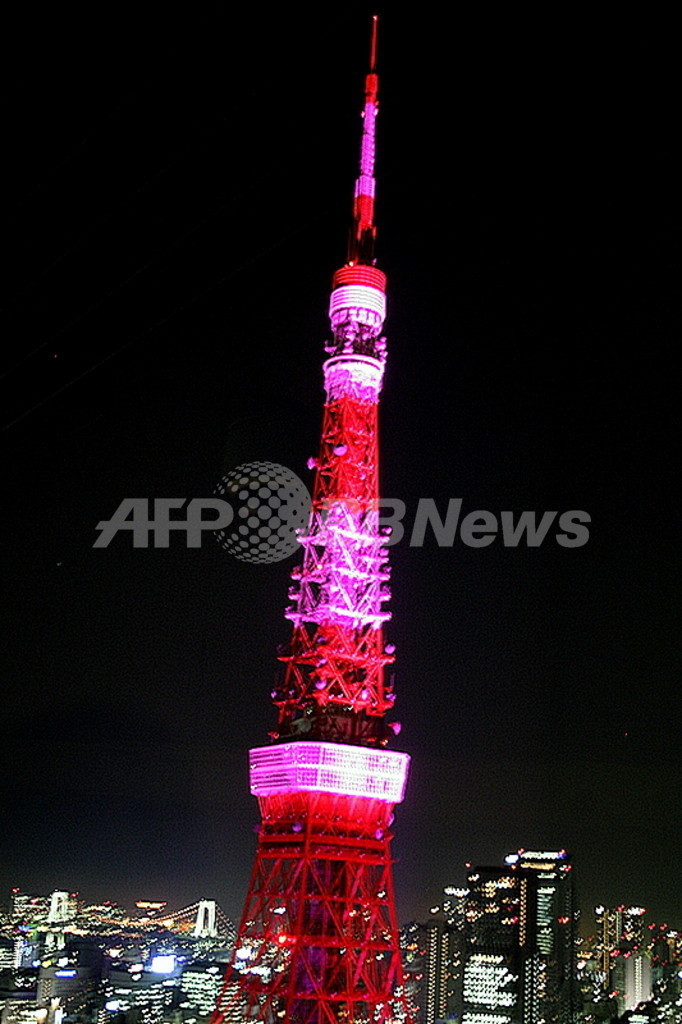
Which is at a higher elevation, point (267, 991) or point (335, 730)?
point (335, 730)

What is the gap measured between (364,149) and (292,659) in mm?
8330

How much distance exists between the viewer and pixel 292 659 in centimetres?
1617

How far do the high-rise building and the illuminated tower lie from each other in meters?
28.3

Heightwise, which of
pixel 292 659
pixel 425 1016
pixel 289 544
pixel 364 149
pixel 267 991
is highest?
pixel 364 149

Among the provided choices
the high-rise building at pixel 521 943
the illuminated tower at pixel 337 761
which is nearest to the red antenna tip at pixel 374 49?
the illuminated tower at pixel 337 761

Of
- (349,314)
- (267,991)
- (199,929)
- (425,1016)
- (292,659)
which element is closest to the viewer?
(267,991)

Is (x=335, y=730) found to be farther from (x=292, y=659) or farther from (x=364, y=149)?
(x=364, y=149)

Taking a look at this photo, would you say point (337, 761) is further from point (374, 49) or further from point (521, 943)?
point (521, 943)

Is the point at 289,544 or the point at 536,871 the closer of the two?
the point at 289,544

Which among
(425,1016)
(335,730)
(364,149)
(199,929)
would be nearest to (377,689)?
(335,730)

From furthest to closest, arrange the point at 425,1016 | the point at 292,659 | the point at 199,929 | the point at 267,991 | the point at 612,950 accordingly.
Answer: the point at 199,929 → the point at 612,950 → the point at 425,1016 → the point at 292,659 → the point at 267,991

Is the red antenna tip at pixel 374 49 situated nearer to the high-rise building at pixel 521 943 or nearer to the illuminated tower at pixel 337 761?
the illuminated tower at pixel 337 761

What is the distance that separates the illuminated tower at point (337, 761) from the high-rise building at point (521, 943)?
28282 millimetres

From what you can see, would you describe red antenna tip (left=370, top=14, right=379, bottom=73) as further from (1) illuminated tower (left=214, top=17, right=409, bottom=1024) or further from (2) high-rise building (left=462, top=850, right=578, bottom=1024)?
(2) high-rise building (left=462, top=850, right=578, bottom=1024)
